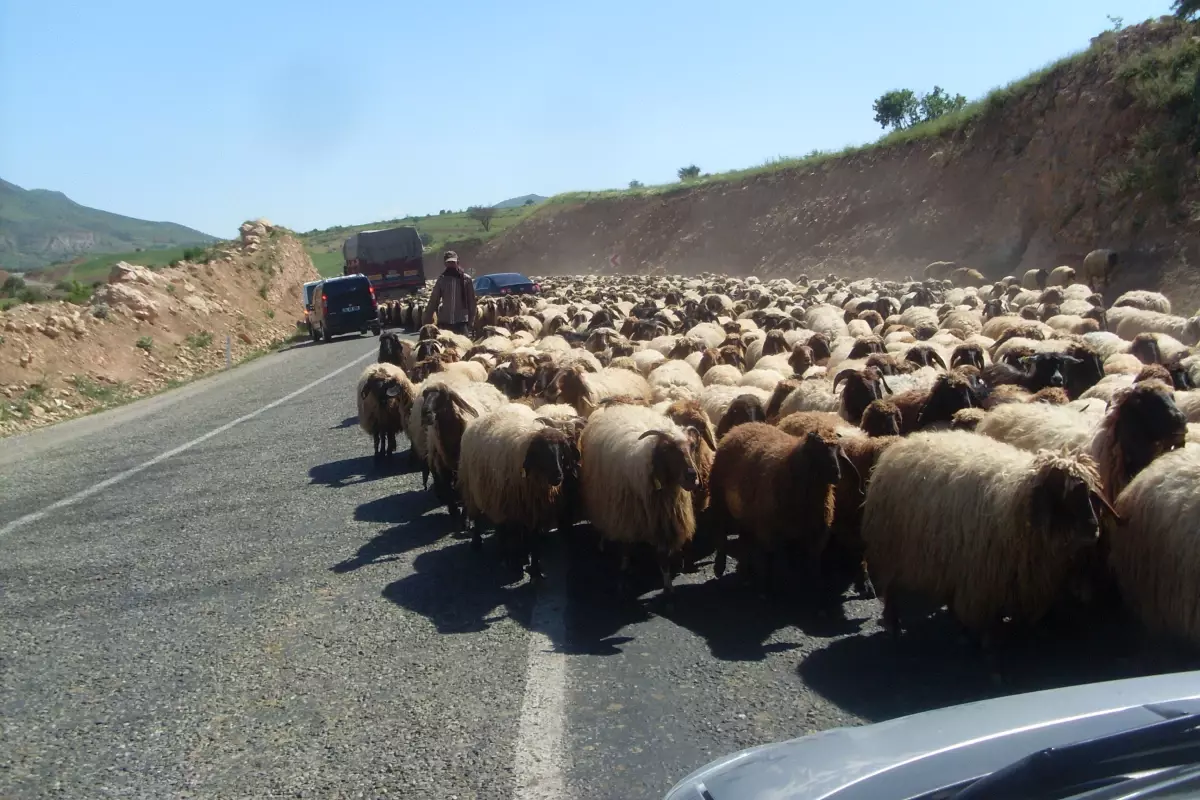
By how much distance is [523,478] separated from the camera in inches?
316

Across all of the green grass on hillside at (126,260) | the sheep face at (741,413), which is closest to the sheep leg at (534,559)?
the sheep face at (741,413)

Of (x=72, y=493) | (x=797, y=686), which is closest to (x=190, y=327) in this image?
(x=72, y=493)

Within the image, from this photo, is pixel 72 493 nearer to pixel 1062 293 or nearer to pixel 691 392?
pixel 691 392

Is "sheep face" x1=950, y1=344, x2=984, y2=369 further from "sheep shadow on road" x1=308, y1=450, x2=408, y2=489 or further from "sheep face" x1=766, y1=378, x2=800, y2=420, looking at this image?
"sheep shadow on road" x1=308, y1=450, x2=408, y2=489

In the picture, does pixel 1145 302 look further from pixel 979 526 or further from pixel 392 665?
pixel 392 665

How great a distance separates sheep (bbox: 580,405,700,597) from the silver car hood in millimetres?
4742

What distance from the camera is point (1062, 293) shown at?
20078 millimetres

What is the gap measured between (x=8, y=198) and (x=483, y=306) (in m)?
202

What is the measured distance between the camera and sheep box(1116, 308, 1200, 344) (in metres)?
13.9

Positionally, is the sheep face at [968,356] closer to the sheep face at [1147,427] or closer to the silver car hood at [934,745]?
the sheep face at [1147,427]

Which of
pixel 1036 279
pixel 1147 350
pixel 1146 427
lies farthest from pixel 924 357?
pixel 1036 279

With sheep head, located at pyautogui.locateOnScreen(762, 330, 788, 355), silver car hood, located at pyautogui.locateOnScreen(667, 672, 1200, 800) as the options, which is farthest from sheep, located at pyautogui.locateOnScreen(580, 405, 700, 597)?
sheep head, located at pyautogui.locateOnScreen(762, 330, 788, 355)

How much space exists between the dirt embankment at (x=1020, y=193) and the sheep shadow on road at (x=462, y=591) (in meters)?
23.0

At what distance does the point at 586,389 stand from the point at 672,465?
3532 mm
